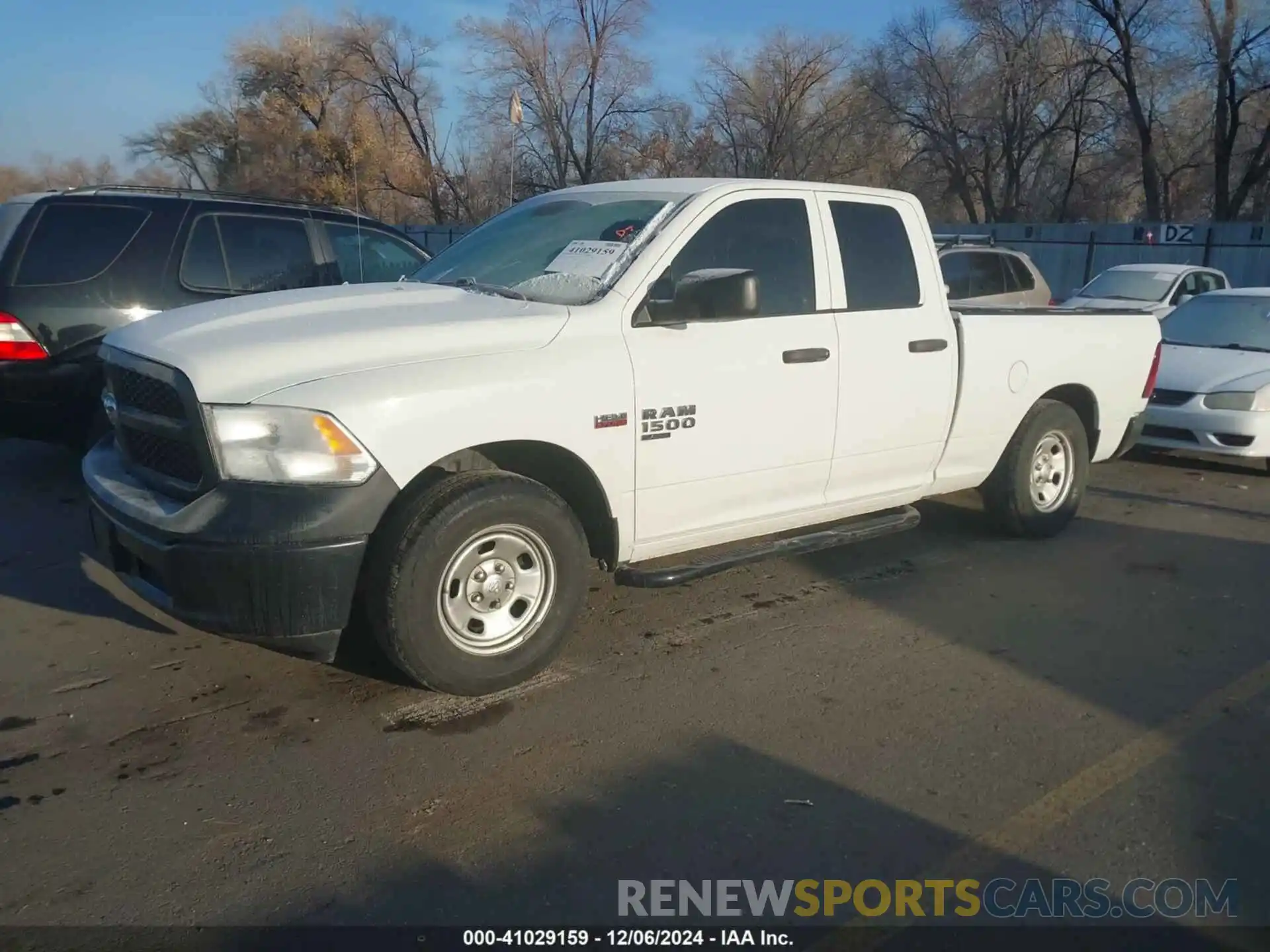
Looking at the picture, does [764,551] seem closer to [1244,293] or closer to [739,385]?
[739,385]

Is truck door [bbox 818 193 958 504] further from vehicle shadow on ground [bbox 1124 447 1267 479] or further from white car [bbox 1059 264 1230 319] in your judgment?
white car [bbox 1059 264 1230 319]

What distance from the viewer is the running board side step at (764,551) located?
446 centimetres

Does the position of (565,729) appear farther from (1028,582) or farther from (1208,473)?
(1208,473)

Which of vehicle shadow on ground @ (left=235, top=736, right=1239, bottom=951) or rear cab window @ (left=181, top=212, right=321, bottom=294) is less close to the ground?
rear cab window @ (left=181, top=212, right=321, bottom=294)

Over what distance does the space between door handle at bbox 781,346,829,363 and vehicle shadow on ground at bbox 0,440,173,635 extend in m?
3.01

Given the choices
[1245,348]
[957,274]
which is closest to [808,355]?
[1245,348]

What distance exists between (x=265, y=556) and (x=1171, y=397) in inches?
309

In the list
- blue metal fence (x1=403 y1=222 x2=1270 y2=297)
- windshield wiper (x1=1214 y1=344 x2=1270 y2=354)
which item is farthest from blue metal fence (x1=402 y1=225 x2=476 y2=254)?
windshield wiper (x1=1214 y1=344 x2=1270 y2=354)

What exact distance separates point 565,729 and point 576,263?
1974 millimetres

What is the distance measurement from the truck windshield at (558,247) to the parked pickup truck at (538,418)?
17mm

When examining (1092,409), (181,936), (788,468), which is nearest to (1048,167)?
(1092,409)

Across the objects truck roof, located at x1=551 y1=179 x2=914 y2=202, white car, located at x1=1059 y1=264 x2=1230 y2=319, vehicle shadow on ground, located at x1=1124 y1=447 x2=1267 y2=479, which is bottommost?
vehicle shadow on ground, located at x1=1124 y1=447 x2=1267 y2=479

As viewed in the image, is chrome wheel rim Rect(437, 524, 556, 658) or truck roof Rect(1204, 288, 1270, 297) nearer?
chrome wheel rim Rect(437, 524, 556, 658)

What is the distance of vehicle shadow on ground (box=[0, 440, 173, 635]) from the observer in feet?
16.4
